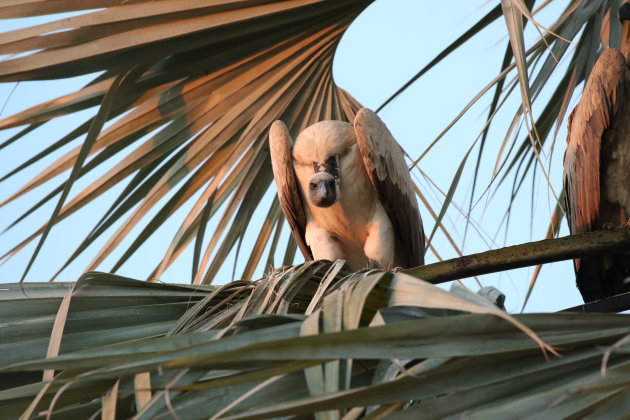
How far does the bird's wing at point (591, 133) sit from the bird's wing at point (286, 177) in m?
1.23

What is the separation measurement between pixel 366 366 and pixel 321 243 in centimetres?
230

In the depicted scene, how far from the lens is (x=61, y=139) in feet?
11.1

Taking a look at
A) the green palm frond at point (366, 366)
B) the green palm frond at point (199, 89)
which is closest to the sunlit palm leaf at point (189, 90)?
the green palm frond at point (199, 89)

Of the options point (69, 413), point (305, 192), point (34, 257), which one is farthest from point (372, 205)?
point (69, 413)

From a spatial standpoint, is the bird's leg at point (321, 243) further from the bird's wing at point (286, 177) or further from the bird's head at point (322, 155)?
the bird's head at point (322, 155)

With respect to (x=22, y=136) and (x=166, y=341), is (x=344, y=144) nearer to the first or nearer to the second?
(x=22, y=136)

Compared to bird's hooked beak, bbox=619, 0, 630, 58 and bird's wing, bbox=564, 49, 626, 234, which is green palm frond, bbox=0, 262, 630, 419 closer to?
bird's wing, bbox=564, 49, 626, 234

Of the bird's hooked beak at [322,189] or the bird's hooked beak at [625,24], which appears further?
the bird's hooked beak at [625,24]

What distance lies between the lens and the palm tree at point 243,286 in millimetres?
1512

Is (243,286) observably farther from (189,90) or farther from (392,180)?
(392,180)

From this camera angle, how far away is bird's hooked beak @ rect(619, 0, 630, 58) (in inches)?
158

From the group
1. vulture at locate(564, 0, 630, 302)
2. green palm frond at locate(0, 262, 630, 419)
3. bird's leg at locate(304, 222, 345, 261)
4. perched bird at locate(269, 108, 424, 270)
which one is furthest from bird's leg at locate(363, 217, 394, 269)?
green palm frond at locate(0, 262, 630, 419)

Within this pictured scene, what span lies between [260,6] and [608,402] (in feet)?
7.28

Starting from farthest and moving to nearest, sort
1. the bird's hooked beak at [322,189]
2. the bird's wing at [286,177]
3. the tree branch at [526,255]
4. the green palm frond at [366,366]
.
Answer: the bird's wing at [286,177] < the bird's hooked beak at [322,189] < the tree branch at [526,255] < the green palm frond at [366,366]
